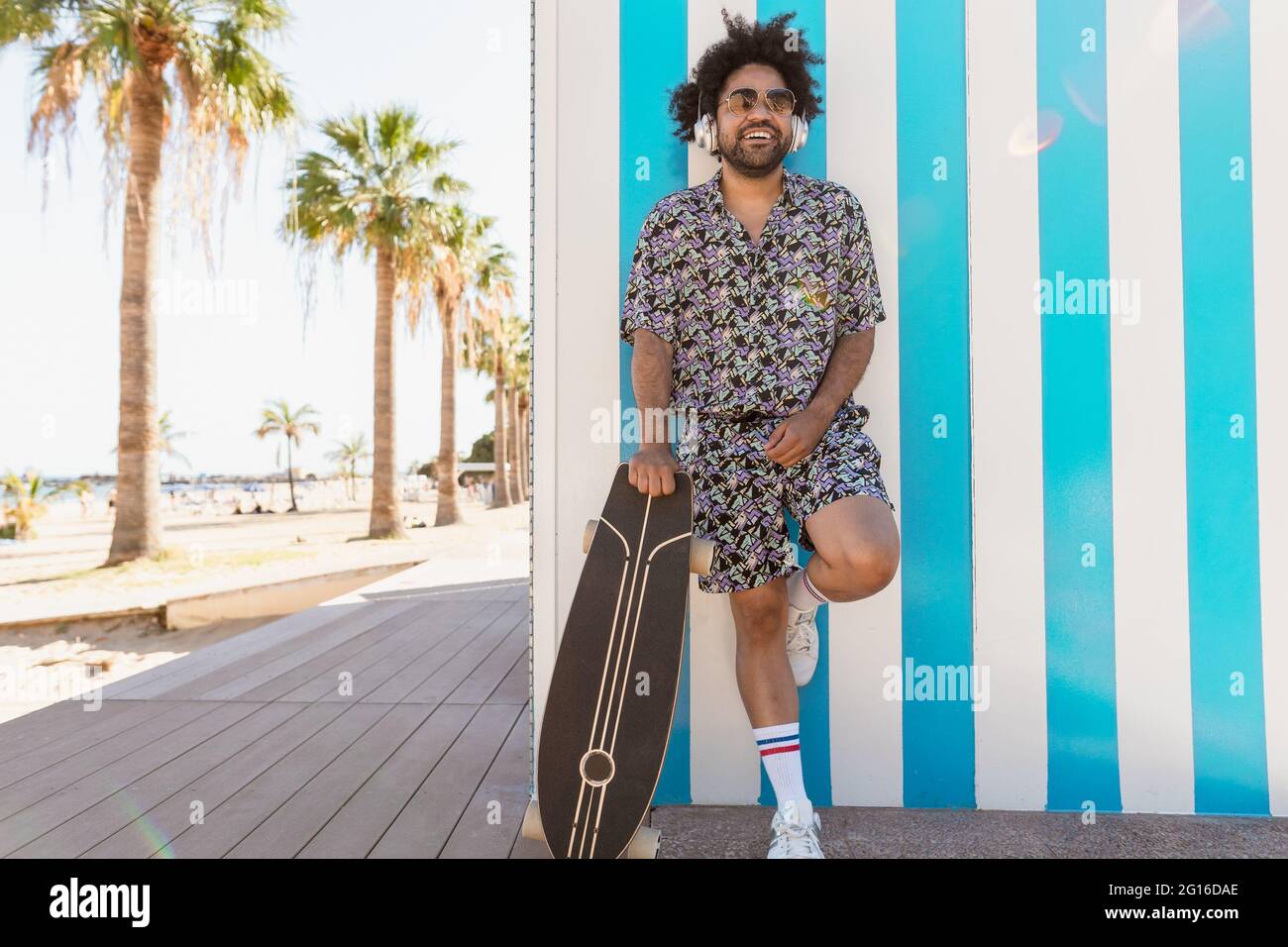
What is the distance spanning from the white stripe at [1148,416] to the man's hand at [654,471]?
126 cm

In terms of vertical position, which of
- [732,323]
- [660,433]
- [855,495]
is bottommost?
[855,495]

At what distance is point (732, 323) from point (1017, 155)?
3.34 feet

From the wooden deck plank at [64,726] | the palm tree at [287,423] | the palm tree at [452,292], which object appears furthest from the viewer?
the palm tree at [287,423]

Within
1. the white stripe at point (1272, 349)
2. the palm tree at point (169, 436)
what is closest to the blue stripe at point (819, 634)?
the white stripe at point (1272, 349)

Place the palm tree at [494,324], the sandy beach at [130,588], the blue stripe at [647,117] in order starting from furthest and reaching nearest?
the palm tree at [494,324]
the sandy beach at [130,588]
the blue stripe at [647,117]

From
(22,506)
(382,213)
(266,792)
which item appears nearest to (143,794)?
(266,792)

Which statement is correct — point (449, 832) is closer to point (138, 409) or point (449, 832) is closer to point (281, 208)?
point (138, 409)

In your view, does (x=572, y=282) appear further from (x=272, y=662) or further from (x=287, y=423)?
(x=287, y=423)

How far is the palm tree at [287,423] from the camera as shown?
163ft

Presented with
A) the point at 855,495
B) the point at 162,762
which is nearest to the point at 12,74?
the point at 162,762

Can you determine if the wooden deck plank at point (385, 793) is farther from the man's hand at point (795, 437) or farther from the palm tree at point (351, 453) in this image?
the palm tree at point (351, 453)

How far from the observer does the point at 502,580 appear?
7133mm

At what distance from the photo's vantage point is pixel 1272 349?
199cm
